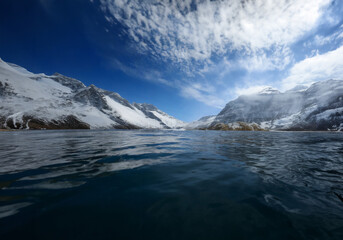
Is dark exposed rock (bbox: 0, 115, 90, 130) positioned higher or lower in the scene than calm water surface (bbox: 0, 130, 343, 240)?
higher

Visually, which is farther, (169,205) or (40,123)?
(40,123)

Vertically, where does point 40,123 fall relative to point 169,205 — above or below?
above

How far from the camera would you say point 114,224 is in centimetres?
316

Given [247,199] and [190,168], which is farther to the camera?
[190,168]

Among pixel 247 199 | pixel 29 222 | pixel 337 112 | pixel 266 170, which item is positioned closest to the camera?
pixel 29 222

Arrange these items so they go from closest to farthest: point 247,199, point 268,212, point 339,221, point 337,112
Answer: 1. point 339,221
2. point 268,212
3. point 247,199
4. point 337,112

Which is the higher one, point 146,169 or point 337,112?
point 337,112

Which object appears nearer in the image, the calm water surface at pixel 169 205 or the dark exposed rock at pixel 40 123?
the calm water surface at pixel 169 205

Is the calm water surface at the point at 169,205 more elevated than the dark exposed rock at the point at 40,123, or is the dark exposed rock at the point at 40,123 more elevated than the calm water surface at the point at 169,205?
the dark exposed rock at the point at 40,123

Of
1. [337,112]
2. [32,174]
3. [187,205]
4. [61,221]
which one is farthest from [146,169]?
[337,112]

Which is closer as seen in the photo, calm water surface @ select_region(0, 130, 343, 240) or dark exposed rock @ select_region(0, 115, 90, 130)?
calm water surface @ select_region(0, 130, 343, 240)

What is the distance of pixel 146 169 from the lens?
7.39 metres

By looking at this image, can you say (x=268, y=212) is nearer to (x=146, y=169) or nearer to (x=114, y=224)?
(x=114, y=224)

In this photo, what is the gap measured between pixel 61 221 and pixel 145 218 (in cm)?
196
